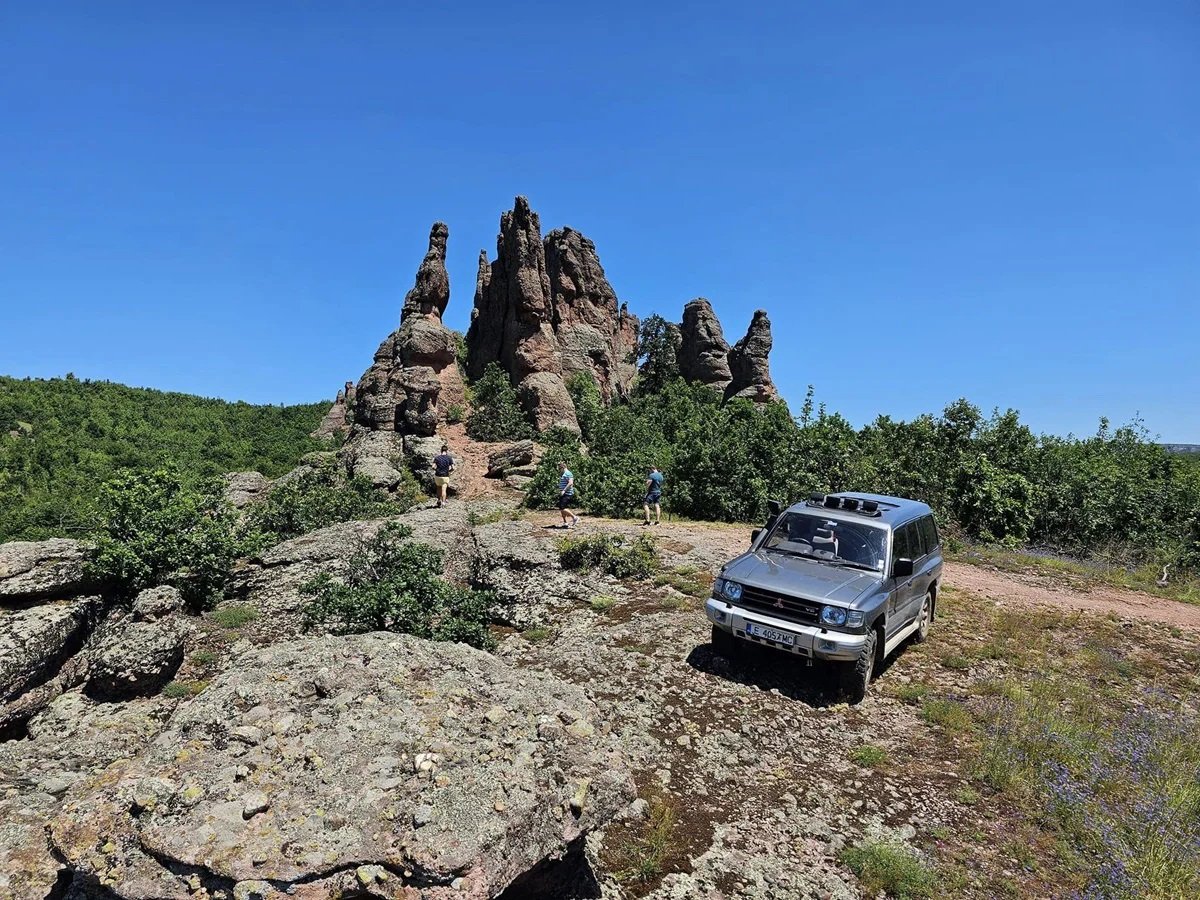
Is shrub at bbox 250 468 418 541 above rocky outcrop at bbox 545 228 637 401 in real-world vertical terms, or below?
below

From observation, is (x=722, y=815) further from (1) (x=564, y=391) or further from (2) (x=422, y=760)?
(1) (x=564, y=391)

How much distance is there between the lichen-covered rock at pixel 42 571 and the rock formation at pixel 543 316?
1017 inches

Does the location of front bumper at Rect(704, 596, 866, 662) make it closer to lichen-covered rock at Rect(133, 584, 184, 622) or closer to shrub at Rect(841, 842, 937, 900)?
shrub at Rect(841, 842, 937, 900)

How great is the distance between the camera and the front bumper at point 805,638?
6824 mm

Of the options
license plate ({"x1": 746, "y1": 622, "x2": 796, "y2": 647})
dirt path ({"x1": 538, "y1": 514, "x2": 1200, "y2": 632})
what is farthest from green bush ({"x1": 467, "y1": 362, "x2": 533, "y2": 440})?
license plate ({"x1": 746, "y1": 622, "x2": 796, "y2": 647})

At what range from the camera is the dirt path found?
12.0 m

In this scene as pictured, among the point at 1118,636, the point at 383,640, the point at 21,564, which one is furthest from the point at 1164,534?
the point at 21,564

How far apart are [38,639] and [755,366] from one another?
49657 mm

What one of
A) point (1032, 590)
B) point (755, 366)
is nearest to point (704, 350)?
point (755, 366)

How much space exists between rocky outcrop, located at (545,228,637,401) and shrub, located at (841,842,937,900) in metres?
37.5

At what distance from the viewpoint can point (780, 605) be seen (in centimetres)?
721

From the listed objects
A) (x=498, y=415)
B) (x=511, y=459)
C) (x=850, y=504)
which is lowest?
(x=511, y=459)

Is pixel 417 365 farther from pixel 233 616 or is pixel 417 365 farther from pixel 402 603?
pixel 402 603

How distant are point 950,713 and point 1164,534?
20.3 meters
